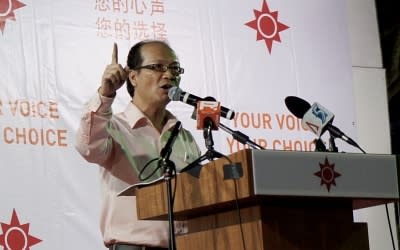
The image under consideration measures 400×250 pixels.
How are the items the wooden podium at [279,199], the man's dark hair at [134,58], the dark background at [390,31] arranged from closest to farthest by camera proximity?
the wooden podium at [279,199], the man's dark hair at [134,58], the dark background at [390,31]

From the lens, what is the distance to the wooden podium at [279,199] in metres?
2.43

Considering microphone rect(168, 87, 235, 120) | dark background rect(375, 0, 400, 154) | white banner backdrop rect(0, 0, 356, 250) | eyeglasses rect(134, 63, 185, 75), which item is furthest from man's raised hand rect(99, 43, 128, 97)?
dark background rect(375, 0, 400, 154)

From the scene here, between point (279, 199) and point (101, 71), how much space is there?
6.11 feet

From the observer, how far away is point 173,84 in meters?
3.71

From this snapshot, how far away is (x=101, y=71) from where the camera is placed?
411 centimetres

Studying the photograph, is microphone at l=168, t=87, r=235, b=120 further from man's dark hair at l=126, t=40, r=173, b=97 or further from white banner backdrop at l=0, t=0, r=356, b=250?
white banner backdrop at l=0, t=0, r=356, b=250

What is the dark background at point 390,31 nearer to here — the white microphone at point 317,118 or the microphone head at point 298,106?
the microphone head at point 298,106

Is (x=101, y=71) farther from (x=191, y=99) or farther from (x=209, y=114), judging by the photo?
(x=209, y=114)

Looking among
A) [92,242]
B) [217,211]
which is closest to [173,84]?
[92,242]

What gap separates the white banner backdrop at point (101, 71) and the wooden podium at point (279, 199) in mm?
1175

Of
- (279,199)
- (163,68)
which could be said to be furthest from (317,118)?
(163,68)

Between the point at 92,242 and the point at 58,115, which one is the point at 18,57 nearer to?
the point at 58,115

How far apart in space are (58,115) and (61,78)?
7.9 inches

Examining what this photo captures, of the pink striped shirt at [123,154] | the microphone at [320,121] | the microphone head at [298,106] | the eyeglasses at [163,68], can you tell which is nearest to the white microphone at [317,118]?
the microphone at [320,121]
